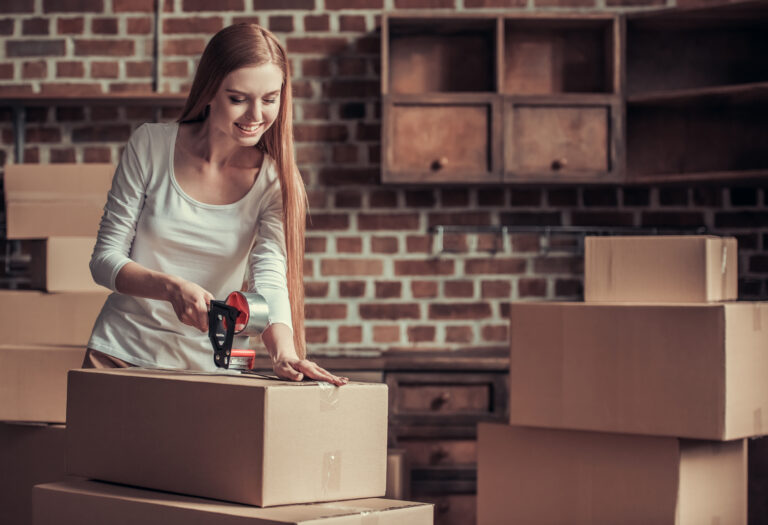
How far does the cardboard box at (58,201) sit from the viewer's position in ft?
8.54

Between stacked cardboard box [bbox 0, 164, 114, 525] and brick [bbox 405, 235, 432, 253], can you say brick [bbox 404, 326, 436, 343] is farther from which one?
stacked cardboard box [bbox 0, 164, 114, 525]

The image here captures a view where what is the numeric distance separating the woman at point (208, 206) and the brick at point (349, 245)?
145 cm

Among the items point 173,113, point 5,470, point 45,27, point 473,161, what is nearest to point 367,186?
point 473,161

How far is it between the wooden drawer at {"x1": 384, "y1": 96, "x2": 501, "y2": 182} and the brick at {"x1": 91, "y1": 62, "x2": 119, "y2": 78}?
3.10 feet

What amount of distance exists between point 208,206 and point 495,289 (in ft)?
5.47

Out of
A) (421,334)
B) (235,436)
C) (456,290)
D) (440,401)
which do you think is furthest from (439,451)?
(235,436)

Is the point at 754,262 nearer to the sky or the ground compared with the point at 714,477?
nearer to the sky

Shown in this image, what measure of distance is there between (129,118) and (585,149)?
148 centimetres

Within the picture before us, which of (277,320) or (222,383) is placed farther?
(277,320)

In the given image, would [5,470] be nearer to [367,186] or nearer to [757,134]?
[367,186]

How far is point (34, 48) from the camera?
123 inches

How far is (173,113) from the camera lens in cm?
312

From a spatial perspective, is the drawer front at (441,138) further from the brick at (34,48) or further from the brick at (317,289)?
the brick at (34,48)

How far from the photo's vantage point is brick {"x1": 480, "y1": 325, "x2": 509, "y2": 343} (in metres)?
3.07
